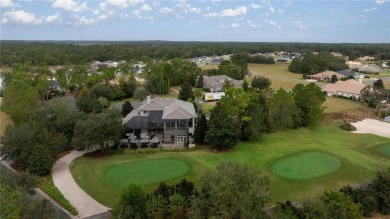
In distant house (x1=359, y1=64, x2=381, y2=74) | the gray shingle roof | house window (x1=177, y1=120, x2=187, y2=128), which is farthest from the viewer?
distant house (x1=359, y1=64, x2=381, y2=74)

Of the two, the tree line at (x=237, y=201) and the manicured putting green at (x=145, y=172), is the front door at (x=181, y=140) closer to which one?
the manicured putting green at (x=145, y=172)

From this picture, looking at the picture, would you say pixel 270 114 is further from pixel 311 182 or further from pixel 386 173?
pixel 386 173

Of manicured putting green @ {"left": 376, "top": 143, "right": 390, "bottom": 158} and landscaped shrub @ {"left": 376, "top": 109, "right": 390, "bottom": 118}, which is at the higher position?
landscaped shrub @ {"left": 376, "top": 109, "right": 390, "bottom": 118}

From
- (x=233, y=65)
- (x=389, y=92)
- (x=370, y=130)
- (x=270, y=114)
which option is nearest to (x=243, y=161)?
(x=270, y=114)

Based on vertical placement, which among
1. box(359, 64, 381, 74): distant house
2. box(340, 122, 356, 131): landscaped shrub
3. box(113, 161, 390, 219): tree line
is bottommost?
box(340, 122, 356, 131): landscaped shrub

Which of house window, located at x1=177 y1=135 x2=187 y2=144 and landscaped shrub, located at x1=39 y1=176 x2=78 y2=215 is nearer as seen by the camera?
landscaped shrub, located at x1=39 y1=176 x2=78 y2=215

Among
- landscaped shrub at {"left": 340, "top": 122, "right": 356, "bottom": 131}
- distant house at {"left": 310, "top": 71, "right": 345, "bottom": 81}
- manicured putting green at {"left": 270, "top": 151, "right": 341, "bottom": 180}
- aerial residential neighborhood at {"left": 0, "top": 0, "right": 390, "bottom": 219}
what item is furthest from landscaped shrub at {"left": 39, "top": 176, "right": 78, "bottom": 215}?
distant house at {"left": 310, "top": 71, "right": 345, "bottom": 81}

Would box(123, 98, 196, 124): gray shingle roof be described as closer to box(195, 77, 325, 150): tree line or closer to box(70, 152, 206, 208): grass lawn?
box(195, 77, 325, 150): tree line
